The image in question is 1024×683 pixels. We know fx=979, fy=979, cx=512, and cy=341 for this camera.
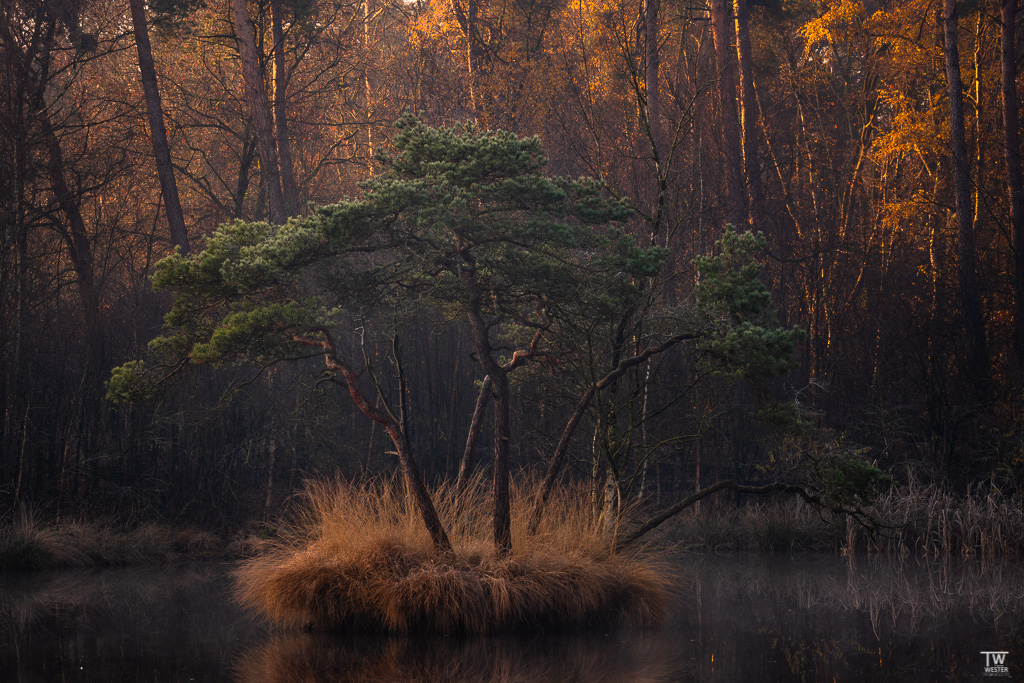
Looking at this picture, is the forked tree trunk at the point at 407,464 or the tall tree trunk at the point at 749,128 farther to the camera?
the tall tree trunk at the point at 749,128

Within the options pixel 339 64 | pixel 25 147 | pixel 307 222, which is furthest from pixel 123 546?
pixel 339 64

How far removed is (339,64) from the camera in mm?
22516

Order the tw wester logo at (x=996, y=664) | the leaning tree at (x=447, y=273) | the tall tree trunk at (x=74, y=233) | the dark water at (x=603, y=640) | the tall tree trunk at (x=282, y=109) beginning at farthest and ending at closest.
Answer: the tall tree trunk at (x=282, y=109) < the tall tree trunk at (x=74, y=233) < the leaning tree at (x=447, y=273) < the dark water at (x=603, y=640) < the tw wester logo at (x=996, y=664)

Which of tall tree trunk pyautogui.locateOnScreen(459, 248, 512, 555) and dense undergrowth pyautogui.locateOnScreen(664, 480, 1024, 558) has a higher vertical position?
tall tree trunk pyautogui.locateOnScreen(459, 248, 512, 555)

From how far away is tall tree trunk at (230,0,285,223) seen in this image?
59.1ft

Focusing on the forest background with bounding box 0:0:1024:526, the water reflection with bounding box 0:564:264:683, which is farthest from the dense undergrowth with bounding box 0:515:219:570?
the forest background with bounding box 0:0:1024:526

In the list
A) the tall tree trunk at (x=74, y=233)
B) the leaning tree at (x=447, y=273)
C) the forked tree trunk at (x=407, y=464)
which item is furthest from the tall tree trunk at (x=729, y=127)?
the tall tree trunk at (x=74, y=233)

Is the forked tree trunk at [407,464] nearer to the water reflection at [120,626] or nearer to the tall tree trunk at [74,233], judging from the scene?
the water reflection at [120,626]

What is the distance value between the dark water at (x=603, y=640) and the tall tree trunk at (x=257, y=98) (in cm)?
850

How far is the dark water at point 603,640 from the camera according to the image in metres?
7.39

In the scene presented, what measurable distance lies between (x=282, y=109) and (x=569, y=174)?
10781 millimetres

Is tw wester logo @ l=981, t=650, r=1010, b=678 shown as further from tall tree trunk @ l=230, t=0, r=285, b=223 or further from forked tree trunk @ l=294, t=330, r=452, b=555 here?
tall tree trunk @ l=230, t=0, r=285, b=223

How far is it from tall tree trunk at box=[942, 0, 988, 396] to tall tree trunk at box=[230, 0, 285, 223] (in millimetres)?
11713

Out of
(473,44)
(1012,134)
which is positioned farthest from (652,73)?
(1012,134)
